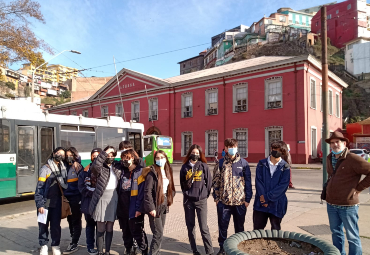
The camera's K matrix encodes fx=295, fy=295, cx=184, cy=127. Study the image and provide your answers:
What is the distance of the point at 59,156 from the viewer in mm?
4953

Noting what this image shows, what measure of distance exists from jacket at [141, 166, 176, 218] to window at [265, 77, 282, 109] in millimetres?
20191

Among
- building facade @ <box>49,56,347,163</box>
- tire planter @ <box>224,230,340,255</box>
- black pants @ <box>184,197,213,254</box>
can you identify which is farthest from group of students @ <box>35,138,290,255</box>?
building facade @ <box>49,56,347,163</box>

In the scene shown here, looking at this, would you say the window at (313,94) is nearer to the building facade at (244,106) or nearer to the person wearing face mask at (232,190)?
the building facade at (244,106)

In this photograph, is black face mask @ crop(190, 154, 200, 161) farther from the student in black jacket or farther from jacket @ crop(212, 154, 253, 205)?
jacket @ crop(212, 154, 253, 205)

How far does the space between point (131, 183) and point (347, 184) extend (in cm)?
301

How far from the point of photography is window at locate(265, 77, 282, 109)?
906 inches

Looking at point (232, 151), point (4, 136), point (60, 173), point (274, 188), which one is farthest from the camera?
point (4, 136)

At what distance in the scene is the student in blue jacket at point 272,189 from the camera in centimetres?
422

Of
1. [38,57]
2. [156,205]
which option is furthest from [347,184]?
[38,57]

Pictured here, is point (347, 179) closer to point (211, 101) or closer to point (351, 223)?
point (351, 223)

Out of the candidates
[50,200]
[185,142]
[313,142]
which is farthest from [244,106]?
[50,200]

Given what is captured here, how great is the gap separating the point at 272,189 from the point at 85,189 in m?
2.88

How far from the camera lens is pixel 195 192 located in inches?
181

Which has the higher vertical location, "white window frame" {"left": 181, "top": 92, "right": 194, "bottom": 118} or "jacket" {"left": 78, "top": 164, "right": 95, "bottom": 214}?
"white window frame" {"left": 181, "top": 92, "right": 194, "bottom": 118}
